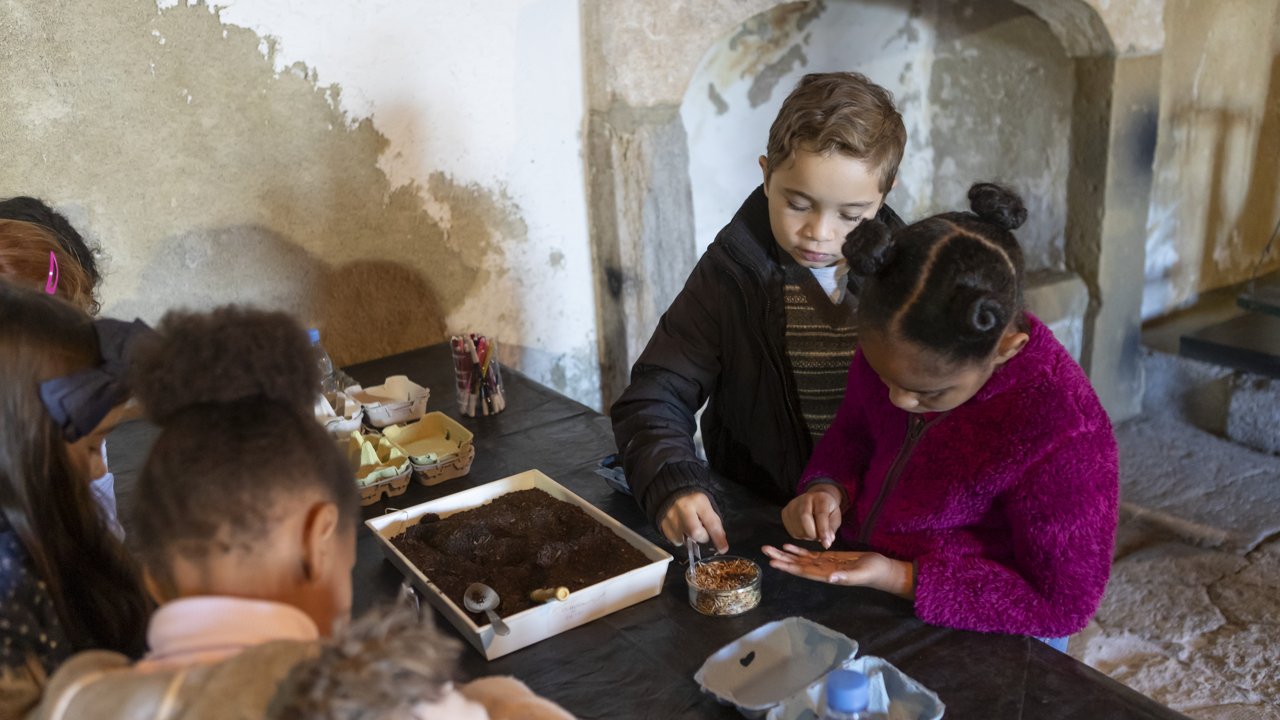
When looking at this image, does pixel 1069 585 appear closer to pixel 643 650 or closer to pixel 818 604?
pixel 818 604

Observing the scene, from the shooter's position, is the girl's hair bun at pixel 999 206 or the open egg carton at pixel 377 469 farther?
the open egg carton at pixel 377 469

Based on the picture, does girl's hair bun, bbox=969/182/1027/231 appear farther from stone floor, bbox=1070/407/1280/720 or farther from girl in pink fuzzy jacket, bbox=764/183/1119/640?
stone floor, bbox=1070/407/1280/720

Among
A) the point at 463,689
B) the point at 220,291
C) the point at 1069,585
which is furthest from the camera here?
the point at 220,291

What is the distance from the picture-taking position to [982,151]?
15.1ft

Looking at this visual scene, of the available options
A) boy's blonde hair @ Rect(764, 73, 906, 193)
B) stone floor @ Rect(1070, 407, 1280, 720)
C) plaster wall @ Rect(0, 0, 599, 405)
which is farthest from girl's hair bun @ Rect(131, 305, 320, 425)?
stone floor @ Rect(1070, 407, 1280, 720)

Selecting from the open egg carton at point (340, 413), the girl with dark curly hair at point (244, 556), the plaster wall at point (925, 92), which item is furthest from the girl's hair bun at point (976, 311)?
the plaster wall at point (925, 92)

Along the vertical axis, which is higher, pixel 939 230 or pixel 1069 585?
pixel 939 230

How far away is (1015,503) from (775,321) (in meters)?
0.69

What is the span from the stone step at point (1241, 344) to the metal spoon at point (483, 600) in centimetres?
368

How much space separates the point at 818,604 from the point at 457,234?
80.0 inches

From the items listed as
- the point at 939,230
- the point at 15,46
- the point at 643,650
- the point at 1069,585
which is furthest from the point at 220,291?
the point at 1069,585

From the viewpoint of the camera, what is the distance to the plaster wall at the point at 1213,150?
430 centimetres

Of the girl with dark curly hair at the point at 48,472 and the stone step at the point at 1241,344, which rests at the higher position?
the girl with dark curly hair at the point at 48,472

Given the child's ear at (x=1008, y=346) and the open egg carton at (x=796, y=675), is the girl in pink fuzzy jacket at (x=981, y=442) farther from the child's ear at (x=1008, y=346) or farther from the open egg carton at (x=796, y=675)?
the open egg carton at (x=796, y=675)
